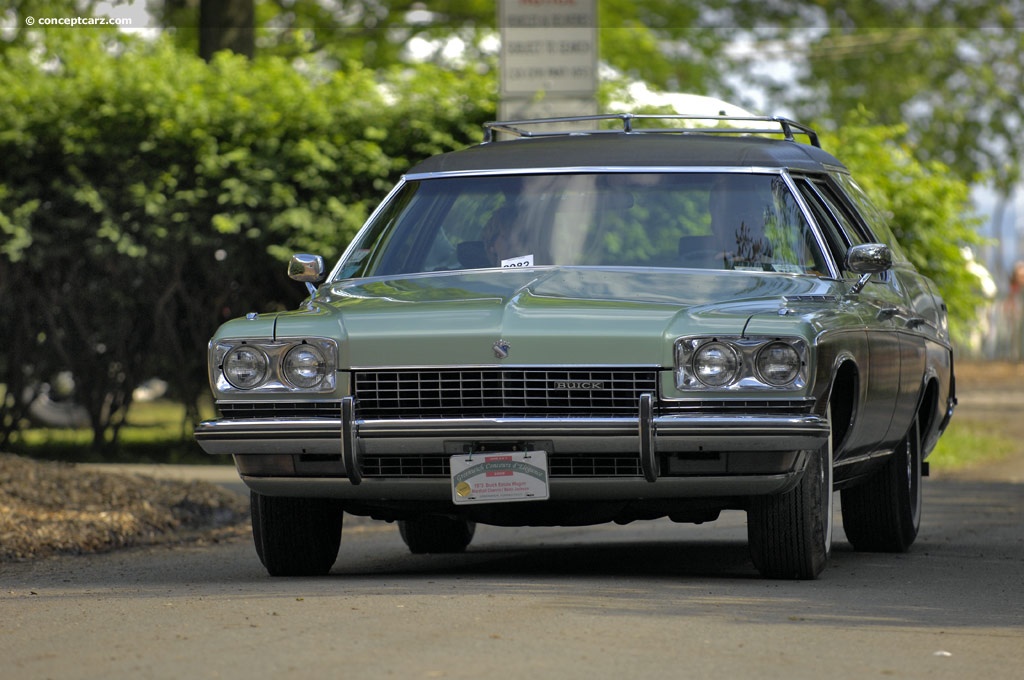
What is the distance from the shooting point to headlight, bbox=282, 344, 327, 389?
6965 mm

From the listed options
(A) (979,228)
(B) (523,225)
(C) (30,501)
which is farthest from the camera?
(A) (979,228)

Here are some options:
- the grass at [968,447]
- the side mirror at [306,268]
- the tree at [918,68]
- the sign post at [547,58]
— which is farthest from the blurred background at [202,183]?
the tree at [918,68]

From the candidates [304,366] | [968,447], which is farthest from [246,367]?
[968,447]

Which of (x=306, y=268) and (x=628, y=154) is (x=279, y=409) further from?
(x=628, y=154)

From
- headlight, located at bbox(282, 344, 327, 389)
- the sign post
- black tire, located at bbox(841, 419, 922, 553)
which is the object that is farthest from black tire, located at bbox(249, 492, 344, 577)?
the sign post

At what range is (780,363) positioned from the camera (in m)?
6.69

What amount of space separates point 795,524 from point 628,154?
6.46 feet

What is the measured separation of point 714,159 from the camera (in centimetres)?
814

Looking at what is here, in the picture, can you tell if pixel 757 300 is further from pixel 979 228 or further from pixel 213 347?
pixel 979 228

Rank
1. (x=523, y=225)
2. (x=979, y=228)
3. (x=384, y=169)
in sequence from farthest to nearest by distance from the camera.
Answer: (x=979, y=228) → (x=384, y=169) → (x=523, y=225)

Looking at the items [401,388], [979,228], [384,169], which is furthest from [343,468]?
[979,228]

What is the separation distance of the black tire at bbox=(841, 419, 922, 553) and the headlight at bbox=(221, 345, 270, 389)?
3.16 m

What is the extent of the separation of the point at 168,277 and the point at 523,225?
7.39 meters

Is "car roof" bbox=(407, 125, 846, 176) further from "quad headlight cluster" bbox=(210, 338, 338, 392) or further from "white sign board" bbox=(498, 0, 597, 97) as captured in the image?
"white sign board" bbox=(498, 0, 597, 97)
